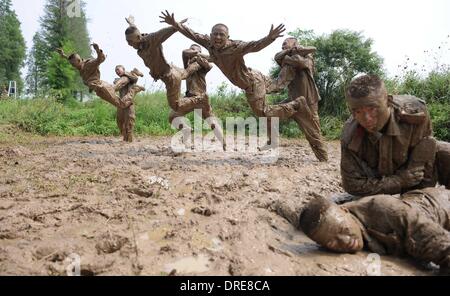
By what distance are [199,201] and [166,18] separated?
3.07 m

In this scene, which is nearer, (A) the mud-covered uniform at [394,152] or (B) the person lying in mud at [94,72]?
(A) the mud-covered uniform at [394,152]

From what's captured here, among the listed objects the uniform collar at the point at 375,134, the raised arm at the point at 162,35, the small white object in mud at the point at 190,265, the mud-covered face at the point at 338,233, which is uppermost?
the raised arm at the point at 162,35

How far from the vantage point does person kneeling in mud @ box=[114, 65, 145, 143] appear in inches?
318

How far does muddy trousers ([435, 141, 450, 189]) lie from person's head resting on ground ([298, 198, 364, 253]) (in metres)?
1.21

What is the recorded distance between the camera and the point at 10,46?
27438 mm

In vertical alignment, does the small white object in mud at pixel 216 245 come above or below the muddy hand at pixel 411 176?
below

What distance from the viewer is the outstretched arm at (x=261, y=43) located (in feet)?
17.5

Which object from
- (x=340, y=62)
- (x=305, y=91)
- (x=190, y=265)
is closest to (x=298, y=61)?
(x=305, y=91)

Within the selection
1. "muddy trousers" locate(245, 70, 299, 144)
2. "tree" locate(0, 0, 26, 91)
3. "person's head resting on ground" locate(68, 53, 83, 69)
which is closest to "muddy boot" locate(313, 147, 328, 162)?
"muddy trousers" locate(245, 70, 299, 144)

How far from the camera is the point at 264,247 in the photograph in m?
2.77

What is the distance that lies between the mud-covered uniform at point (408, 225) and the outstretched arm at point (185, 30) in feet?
11.9

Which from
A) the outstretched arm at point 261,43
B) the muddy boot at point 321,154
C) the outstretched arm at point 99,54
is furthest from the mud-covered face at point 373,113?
the outstretched arm at point 99,54

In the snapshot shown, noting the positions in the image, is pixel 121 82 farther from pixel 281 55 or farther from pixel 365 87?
pixel 365 87

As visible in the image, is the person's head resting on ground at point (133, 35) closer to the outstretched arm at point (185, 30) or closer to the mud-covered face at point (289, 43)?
the outstretched arm at point (185, 30)
